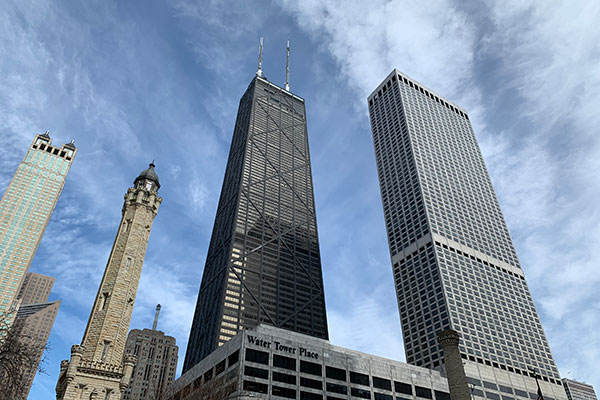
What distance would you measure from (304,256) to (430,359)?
7529cm

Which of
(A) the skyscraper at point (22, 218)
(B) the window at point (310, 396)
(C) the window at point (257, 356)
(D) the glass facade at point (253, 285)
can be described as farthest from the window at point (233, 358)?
(A) the skyscraper at point (22, 218)

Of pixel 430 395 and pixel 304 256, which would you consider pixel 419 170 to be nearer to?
pixel 304 256

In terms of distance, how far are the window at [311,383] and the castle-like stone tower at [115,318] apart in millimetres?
47771

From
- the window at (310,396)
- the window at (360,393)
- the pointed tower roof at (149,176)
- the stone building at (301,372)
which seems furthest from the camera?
the window at (360,393)

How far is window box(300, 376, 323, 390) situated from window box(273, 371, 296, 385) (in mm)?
1746

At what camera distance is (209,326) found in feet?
545

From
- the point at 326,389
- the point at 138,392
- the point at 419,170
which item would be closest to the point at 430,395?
the point at 326,389

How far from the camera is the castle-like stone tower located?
4075 cm

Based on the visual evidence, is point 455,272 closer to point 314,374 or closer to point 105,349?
point 314,374

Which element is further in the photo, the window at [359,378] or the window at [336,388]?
the window at [359,378]

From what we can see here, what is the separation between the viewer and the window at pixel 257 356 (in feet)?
275

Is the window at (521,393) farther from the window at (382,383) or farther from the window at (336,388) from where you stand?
the window at (336,388)

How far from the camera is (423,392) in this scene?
9962 centimetres

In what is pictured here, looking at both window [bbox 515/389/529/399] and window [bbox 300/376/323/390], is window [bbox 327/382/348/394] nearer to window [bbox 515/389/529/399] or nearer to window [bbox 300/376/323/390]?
window [bbox 300/376/323/390]
